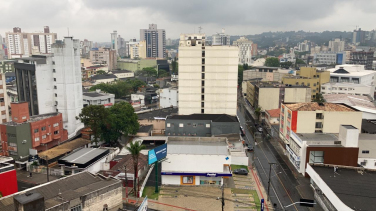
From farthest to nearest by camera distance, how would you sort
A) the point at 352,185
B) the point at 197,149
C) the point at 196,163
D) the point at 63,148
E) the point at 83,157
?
1. the point at 63,148
2. the point at 83,157
3. the point at 197,149
4. the point at 196,163
5. the point at 352,185

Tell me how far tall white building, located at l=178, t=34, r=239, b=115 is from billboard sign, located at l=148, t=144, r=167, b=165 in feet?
87.2

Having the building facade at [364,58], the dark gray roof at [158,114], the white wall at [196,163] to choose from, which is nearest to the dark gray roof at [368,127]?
the white wall at [196,163]

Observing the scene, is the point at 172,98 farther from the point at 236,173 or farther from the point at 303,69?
the point at 303,69

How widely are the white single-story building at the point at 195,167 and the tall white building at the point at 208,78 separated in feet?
76.6

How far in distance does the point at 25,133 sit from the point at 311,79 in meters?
76.9

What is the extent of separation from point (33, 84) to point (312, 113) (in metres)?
56.1

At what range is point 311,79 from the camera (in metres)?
93.1

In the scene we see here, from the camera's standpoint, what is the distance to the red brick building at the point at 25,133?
47531 mm

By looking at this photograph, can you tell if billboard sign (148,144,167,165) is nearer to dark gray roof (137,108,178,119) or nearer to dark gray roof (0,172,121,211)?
dark gray roof (0,172,121,211)

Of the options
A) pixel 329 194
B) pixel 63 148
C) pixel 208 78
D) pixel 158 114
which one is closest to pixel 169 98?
pixel 158 114

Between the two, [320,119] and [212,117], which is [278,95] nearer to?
[212,117]

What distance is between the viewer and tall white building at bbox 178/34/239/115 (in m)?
63.5

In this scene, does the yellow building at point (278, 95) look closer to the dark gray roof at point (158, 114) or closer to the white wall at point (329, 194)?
the dark gray roof at point (158, 114)

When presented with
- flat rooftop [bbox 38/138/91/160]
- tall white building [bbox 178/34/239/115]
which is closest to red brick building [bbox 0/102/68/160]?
flat rooftop [bbox 38/138/91/160]
